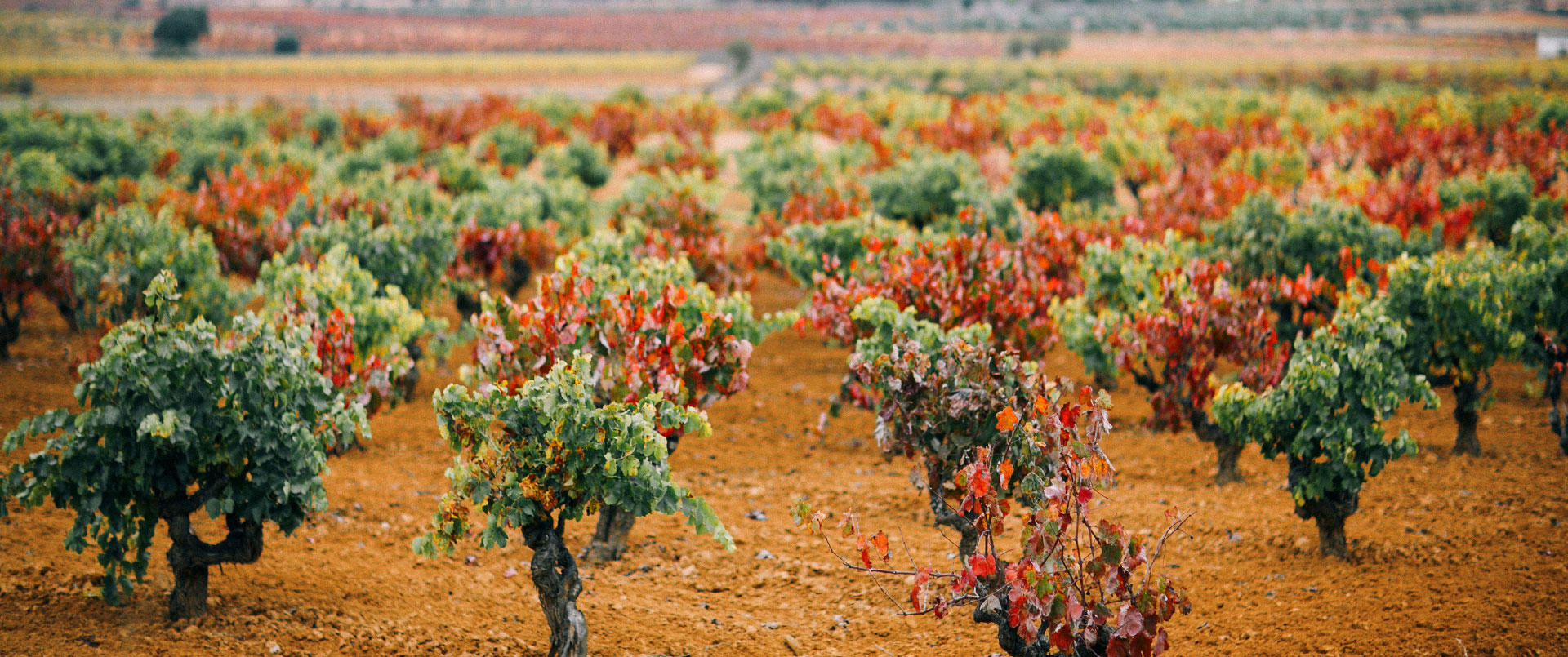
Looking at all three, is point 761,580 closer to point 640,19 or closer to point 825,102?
point 825,102

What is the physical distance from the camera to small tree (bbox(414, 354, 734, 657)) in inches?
201

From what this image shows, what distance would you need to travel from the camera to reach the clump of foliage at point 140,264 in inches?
397

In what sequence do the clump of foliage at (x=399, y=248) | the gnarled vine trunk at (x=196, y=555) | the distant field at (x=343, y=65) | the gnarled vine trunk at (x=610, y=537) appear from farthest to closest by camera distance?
the distant field at (x=343, y=65) → the clump of foliage at (x=399, y=248) → the gnarled vine trunk at (x=610, y=537) → the gnarled vine trunk at (x=196, y=555)

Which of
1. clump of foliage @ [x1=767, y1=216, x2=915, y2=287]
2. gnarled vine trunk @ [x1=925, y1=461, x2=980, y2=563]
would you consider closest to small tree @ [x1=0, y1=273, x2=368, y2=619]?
gnarled vine trunk @ [x1=925, y1=461, x2=980, y2=563]

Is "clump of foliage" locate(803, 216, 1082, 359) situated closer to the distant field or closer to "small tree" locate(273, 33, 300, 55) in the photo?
the distant field

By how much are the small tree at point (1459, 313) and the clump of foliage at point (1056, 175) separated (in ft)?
24.8

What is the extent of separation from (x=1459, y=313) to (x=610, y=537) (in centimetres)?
723

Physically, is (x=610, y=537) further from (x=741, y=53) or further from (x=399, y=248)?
(x=741, y=53)

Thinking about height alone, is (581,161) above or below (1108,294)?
above

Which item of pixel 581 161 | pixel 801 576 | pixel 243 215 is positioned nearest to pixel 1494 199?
pixel 801 576

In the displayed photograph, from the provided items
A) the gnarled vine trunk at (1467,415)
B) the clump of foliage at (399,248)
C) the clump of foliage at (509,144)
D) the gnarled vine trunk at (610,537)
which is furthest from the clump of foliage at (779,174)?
the gnarled vine trunk at (1467,415)

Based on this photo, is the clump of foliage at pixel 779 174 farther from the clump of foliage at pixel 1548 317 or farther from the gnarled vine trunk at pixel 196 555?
the gnarled vine trunk at pixel 196 555

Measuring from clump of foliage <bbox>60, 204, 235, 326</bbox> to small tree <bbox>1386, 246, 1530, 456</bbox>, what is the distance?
1148cm

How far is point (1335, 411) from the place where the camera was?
21.4 ft
